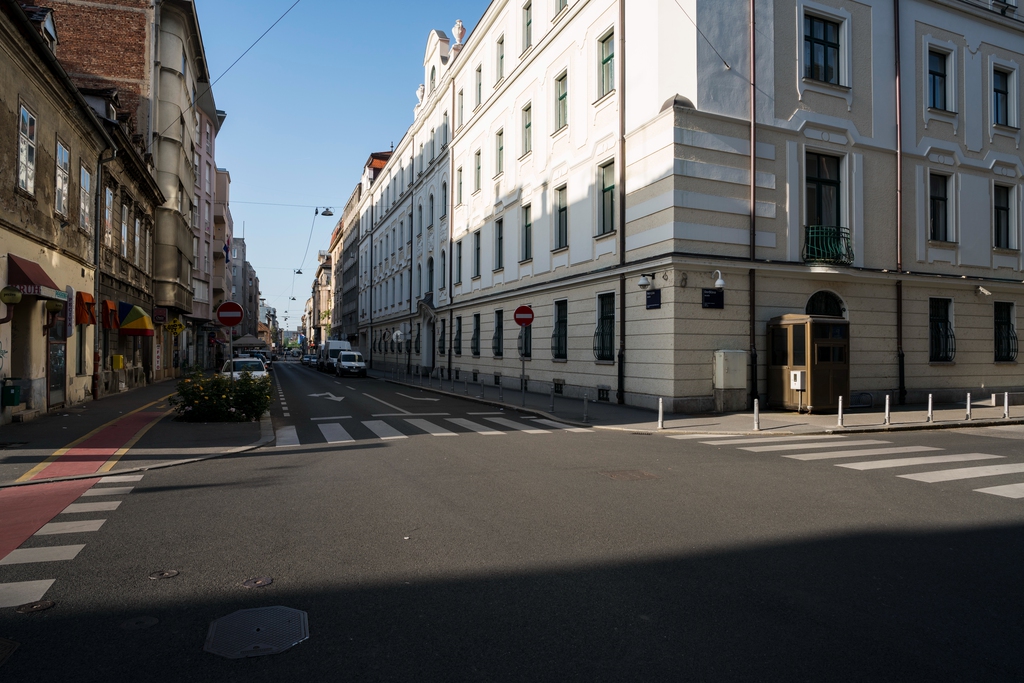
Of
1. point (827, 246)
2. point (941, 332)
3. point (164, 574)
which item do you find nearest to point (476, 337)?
point (827, 246)

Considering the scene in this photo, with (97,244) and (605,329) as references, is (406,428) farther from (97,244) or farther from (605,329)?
(97,244)

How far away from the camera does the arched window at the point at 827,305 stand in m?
19.8

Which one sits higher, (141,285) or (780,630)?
(141,285)

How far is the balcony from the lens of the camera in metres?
19.2

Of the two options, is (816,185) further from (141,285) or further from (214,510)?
(141,285)

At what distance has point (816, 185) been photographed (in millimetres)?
19875

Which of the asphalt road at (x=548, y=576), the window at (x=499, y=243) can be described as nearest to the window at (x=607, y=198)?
the window at (x=499, y=243)

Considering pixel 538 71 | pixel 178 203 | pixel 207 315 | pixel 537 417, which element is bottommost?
pixel 537 417

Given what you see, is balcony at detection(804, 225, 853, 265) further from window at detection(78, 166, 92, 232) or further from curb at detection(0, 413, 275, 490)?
window at detection(78, 166, 92, 232)

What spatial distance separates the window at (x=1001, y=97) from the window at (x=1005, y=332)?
6.48m

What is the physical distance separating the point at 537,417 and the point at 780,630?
1367cm

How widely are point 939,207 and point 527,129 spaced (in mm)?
15288

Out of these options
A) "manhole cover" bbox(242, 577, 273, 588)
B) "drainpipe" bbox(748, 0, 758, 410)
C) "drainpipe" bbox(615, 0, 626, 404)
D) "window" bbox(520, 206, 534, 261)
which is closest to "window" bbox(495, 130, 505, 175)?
"window" bbox(520, 206, 534, 261)

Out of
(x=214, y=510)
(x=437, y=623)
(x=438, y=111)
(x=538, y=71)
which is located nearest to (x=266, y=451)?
(x=214, y=510)
